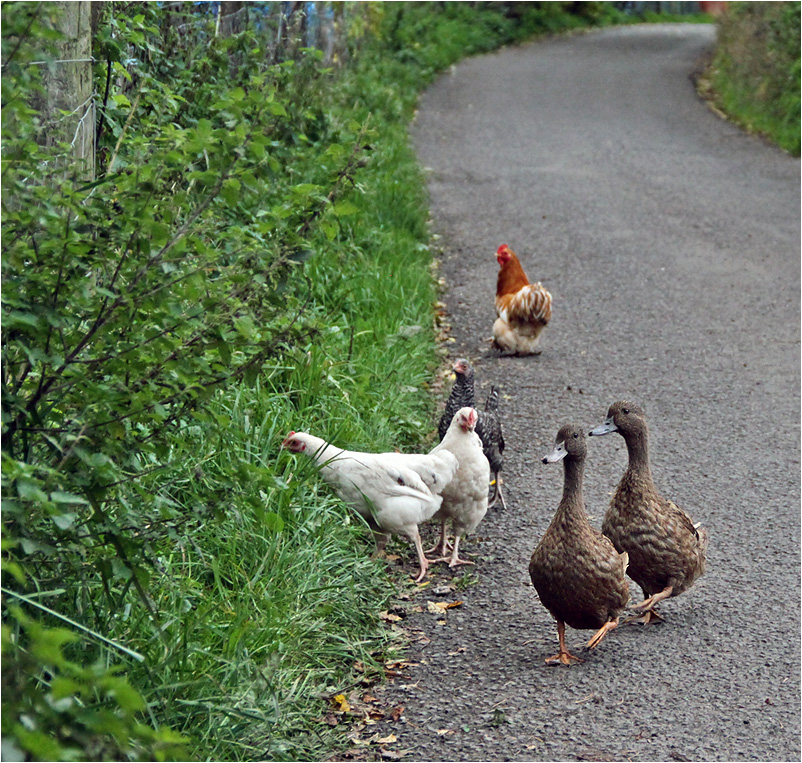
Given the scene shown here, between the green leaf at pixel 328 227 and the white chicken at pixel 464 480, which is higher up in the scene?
the green leaf at pixel 328 227

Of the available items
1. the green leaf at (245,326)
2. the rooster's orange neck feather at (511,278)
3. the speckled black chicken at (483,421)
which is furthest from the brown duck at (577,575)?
the rooster's orange neck feather at (511,278)

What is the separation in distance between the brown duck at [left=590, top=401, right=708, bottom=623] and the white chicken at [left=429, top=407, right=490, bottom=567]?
71cm

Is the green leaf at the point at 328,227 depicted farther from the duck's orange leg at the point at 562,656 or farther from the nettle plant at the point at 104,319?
the duck's orange leg at the point at 562,656

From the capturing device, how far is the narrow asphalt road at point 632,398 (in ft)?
12.6

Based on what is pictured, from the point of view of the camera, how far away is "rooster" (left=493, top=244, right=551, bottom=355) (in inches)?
297

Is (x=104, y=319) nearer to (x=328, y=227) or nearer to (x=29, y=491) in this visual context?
(x=29, y=491)

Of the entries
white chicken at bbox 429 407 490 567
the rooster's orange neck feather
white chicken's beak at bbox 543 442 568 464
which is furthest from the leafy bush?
the rooster's orange neck feather

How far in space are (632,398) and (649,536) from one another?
2.94 m

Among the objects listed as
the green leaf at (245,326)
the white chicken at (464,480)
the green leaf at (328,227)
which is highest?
the green leaf at (328,227)

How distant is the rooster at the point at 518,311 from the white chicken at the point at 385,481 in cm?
283

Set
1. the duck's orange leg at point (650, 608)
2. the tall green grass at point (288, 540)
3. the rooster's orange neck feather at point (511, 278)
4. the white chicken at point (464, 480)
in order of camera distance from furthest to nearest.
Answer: the rooster's orange neck feather at point (511, 278) → the white chicken at point (464, 480) → the duck's orange leg at point (650, 608) → the tall green grass at point (288, 540)

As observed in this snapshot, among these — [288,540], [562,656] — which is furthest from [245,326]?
[562,656]

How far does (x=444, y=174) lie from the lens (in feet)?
44.2

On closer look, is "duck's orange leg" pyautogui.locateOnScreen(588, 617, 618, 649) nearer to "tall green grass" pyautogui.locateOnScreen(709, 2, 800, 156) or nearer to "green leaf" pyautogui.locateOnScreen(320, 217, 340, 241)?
"green leaf" pyautogui.locateOnScreen(320, 217, 340, 241)
